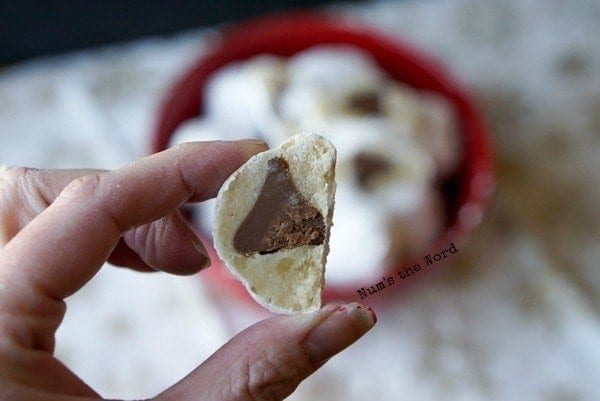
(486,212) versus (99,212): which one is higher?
(99,212)

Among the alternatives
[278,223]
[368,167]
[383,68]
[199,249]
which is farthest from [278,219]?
[383,68]

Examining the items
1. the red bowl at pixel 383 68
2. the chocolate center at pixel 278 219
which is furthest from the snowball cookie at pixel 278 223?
the red bowl at pixel 383 68

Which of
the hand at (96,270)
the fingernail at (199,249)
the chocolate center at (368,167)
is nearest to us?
the hand at (96,270)

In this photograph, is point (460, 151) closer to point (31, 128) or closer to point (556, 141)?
point (556, 141)

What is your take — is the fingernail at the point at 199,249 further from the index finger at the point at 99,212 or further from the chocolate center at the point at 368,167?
the chocolate center at the point at 368,167

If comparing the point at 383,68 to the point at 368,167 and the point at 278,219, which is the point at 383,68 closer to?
the point at 368,167

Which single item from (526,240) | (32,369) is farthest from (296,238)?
(526,240)

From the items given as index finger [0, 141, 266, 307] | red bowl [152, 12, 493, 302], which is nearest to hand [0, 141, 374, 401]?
index finger [0, 141, 266, 307]
